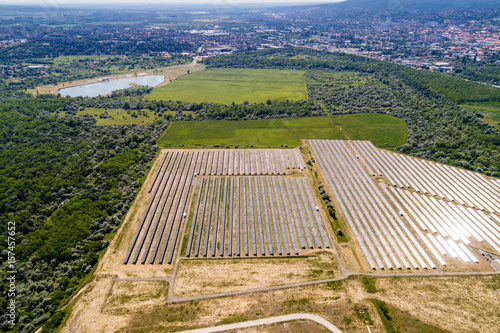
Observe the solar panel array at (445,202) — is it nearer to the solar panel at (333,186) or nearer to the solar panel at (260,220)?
the solar panel at (333,186)

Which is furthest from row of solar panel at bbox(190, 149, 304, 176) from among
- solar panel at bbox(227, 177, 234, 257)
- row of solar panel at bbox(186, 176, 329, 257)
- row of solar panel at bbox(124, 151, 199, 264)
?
solar panel at bbox(227, 177, 234, 257)

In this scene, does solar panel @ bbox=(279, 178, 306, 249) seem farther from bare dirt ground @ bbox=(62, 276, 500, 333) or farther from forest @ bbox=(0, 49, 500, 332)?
forest @ bbox=(0, 49, 500, 332)

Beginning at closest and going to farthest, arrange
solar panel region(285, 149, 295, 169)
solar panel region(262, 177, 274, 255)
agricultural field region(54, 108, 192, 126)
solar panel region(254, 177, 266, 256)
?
solar panel region(254, 177, 266, 256) → solar panel region(262, 177, 274, 255) → solar panel region(285, 149, 295, 169) → agricultural field region(54, 108, 192, 126)

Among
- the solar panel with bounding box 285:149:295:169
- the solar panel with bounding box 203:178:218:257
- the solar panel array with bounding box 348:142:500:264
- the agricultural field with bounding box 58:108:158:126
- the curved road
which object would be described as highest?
the agricultural field with bounding box 58:108:158:126

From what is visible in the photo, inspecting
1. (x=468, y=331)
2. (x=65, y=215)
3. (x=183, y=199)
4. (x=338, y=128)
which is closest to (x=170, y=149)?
(x=183, y=199)

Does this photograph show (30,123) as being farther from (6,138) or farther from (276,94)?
(276,94)

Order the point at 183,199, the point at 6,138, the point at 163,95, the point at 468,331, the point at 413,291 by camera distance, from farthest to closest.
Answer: the point at 163,95 < the point at 6,138 < the point at 183,199 < the point at 413,291 < the point at 468,331

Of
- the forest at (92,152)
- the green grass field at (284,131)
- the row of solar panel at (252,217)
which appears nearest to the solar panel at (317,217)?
the row of solar panel at (252,217)
